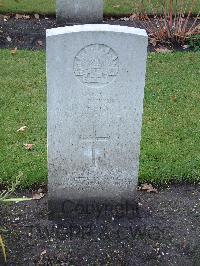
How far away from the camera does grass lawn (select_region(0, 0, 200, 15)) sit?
31.1 feet

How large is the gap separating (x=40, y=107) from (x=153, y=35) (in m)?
2.98

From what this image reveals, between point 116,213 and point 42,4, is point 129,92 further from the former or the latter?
point 42,4

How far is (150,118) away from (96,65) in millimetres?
2333

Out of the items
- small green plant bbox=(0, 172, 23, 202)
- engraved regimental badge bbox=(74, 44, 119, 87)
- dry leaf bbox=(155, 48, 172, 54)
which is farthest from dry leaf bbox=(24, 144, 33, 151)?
dry leaf bbox=(155, 48, 172, 54)

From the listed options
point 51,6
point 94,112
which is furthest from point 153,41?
point 94,112

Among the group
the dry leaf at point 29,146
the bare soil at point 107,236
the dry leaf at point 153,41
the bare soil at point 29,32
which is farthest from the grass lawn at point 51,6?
the bare soil at point 107,236

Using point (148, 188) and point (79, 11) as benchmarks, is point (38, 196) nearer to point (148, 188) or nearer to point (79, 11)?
point (148, 188)

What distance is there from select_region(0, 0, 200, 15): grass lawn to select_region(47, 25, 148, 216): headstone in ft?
18.2

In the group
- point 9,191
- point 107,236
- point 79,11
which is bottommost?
point 107,236

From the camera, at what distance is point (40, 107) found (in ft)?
20.7

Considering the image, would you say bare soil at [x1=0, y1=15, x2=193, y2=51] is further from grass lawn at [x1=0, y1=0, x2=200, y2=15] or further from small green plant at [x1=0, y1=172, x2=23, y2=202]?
small green plant at [x1=0, y1=172, x2=23, y2=202]

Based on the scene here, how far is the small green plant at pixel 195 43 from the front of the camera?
815 centimetres

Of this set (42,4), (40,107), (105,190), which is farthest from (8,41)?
(105,190)

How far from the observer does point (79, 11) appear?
8789 millimetres
